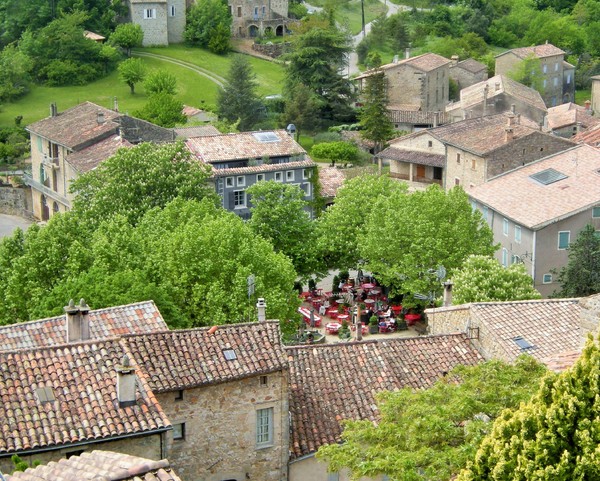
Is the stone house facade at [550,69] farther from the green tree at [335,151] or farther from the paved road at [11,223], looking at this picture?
the paved road at [11,223]

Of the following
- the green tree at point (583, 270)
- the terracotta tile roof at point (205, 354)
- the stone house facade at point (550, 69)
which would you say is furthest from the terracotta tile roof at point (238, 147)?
the stone house facade at point (550, 69)

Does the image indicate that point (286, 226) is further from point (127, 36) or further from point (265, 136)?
point (127, 36)

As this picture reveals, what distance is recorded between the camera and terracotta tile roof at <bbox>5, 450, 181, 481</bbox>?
69.7 feet

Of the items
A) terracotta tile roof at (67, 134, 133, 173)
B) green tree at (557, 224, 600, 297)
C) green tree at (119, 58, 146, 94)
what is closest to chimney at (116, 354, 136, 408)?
green tree at (557, 224, 600, 297)

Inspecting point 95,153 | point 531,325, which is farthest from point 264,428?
point 95,153

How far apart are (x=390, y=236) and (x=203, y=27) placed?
267 feet

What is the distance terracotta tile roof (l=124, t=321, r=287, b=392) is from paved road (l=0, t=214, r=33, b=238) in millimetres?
57864

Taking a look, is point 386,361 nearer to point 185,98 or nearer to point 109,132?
point 109,132

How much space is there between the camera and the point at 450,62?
407ft

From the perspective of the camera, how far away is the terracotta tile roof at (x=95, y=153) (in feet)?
268

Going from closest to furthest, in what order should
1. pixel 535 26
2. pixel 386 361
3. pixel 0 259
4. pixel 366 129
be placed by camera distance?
1. pixel 386 361
2. pixel 0 259
3. pixel 366 129
4. pixel 535 26

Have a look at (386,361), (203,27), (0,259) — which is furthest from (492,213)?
(203,27)

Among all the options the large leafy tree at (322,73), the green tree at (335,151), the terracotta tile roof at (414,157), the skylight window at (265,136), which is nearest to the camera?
the skylight window at (265,136)

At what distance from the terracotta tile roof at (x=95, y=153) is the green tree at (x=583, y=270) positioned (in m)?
32.8
